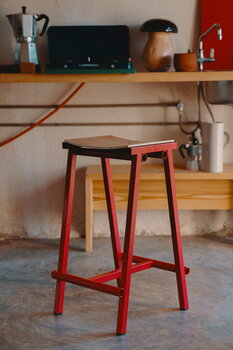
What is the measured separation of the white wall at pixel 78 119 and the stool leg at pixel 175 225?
1.33 m

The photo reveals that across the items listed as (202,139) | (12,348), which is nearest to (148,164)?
(202,139)

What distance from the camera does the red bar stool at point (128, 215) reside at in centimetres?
244

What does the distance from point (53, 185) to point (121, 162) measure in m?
0.49

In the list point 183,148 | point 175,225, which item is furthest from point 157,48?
point 175,225

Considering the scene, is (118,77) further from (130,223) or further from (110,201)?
(130,223)

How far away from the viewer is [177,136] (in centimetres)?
393

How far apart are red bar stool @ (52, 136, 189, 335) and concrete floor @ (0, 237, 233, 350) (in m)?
0.10

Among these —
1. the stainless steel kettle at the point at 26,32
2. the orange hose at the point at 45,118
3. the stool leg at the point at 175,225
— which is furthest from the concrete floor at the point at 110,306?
the stainless steel kettle at the point at 26,32

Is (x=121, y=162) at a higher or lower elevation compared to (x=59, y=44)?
lower

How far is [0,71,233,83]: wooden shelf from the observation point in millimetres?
3393

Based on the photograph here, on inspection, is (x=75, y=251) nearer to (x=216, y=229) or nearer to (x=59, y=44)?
(x=216, y=229)

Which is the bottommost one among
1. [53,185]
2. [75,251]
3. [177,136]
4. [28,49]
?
[75,251]

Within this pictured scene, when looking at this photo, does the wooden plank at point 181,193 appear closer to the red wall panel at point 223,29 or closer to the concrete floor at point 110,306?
the concrete floor at point 110,306

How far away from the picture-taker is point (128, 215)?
8.00ft
